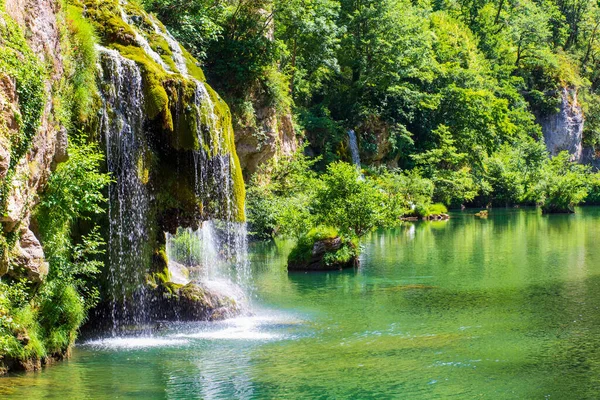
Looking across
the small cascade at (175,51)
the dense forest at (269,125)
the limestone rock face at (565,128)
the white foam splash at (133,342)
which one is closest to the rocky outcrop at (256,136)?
the dense forest at (269,125)

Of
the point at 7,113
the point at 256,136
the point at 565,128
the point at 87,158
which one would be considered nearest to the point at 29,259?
the point at 7,113

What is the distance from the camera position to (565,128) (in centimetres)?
8094

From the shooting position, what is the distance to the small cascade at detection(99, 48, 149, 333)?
18.3 m

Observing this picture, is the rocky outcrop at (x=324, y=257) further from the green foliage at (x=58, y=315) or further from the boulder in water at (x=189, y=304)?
the green foliage at (x=58, y=315)

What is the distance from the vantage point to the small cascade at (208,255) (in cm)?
2592

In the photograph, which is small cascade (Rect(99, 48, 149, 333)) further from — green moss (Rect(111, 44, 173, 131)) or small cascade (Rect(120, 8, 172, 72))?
small cascade (Rect(120, 8, 172, 72))

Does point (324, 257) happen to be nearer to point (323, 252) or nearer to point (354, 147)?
point (323, 252)

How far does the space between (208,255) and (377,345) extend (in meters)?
16.3

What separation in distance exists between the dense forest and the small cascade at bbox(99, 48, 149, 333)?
54 millimetres

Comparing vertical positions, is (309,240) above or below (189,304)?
above

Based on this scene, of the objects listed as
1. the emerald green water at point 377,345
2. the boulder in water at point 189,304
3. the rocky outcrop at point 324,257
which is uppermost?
the rocky outcrop at point 324,257

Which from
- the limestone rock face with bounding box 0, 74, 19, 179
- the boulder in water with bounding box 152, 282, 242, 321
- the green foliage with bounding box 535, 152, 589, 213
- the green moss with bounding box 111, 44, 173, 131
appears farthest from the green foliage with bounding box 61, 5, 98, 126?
the green foliage with bounding box 535, 152, 589, 213

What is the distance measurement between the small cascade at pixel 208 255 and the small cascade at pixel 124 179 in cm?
420

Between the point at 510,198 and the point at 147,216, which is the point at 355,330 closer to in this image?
the point at 147,216
